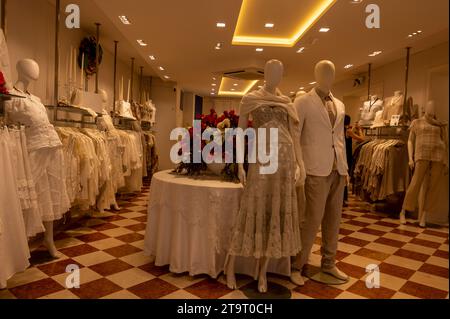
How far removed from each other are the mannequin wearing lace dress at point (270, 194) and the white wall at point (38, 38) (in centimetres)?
272

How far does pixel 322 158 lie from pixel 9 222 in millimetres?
2134

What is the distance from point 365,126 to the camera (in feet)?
18.9

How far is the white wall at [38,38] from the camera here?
3.30 m

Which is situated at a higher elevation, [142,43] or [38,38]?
[142,43]

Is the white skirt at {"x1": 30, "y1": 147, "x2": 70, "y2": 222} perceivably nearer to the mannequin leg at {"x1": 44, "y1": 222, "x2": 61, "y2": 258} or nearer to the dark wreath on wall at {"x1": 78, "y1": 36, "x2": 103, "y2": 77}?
the mannequin leg at {"x1": 44, "y1": 222, "x2": 61, "y2": 258}

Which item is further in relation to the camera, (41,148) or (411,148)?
(411,148)

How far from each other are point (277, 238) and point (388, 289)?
1004mm

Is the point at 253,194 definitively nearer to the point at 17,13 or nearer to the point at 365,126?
the point at 17,13

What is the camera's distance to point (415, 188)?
416cm

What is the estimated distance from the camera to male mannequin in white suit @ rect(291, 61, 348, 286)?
7.48 ft

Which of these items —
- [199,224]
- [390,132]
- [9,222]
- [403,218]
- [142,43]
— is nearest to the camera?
[9,222]

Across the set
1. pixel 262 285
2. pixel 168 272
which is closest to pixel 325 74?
pixel 262 285

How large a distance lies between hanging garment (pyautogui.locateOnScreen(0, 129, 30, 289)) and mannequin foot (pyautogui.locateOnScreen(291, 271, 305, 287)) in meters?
1.88

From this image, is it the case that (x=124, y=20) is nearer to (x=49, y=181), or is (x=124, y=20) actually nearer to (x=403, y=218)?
(x=49, y=181)
